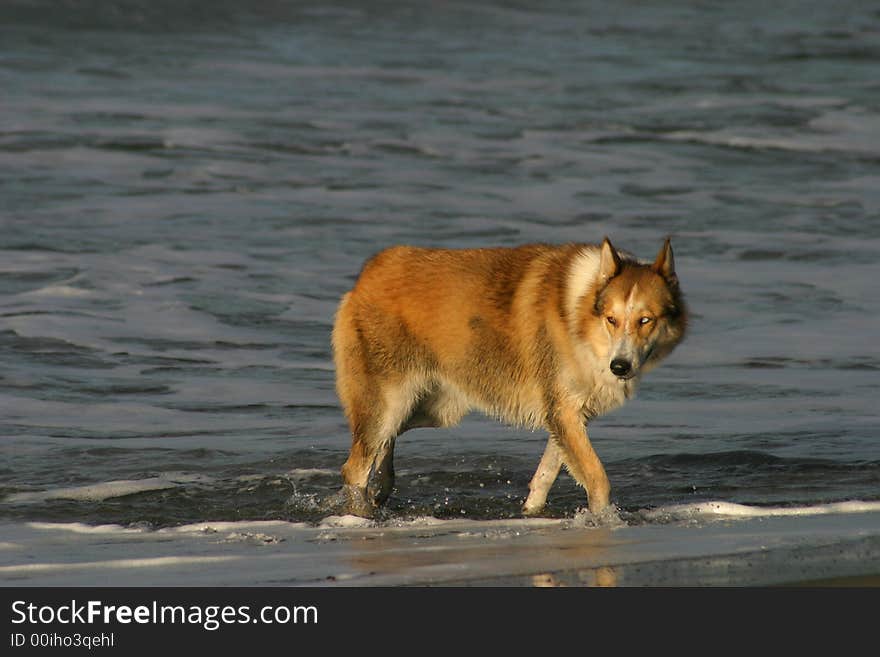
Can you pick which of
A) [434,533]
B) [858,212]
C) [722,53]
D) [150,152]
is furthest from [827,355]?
[722,53]

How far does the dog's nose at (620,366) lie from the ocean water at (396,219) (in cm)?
79

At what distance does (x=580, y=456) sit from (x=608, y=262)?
1065 millimetres

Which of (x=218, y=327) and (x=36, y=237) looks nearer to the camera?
(x=218, y=327)

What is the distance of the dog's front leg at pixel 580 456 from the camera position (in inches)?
329

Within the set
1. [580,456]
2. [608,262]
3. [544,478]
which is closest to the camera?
[608,262]

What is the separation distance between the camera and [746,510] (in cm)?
833

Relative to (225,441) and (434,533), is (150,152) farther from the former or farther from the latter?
(434,533)

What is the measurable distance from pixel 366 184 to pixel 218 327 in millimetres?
6835

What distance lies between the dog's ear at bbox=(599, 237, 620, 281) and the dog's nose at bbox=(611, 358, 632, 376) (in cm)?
48

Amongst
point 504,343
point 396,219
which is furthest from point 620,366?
point 396,219

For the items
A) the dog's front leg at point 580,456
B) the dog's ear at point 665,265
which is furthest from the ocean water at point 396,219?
the dog's ear at point 665,265

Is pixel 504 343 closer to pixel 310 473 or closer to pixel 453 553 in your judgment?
pixel 310 473

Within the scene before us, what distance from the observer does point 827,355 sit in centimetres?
1247

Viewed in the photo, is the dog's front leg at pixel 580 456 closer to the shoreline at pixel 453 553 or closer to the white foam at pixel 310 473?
the shoreline at pixel 453 553
